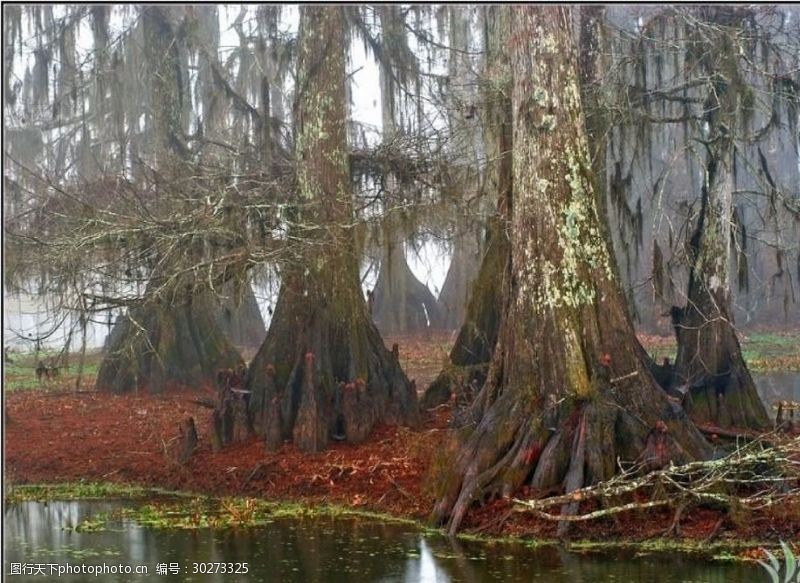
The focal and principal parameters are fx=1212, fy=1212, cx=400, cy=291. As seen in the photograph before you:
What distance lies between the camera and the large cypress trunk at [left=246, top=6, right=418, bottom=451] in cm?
1291

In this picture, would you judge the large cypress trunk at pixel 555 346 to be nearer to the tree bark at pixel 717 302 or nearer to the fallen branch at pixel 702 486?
the fallen branch at pixel 702 486

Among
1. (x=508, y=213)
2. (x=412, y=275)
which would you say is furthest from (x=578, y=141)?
(x=412, y=275)

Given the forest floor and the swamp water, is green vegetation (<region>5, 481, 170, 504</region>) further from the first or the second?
the swamp water

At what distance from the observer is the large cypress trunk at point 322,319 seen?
1291 cm

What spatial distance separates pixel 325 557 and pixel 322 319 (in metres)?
4.75

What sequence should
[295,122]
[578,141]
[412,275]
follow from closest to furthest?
1. [578,141]
2. [295,122]
3. [412,275]

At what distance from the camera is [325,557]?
9062mm

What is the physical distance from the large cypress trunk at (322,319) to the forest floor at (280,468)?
295 mm

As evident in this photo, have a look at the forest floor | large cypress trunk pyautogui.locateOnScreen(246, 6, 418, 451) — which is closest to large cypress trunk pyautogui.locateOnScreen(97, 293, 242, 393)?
the forest floor

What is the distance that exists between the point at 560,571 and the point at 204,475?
523cm

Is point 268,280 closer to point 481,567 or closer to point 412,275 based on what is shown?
point 481,567

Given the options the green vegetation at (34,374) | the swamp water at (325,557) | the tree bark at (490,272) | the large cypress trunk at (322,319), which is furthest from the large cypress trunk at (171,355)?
the swamp water at (325,557)

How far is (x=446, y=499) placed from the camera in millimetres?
10070

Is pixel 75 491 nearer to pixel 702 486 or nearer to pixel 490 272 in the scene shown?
pixel 490 272
